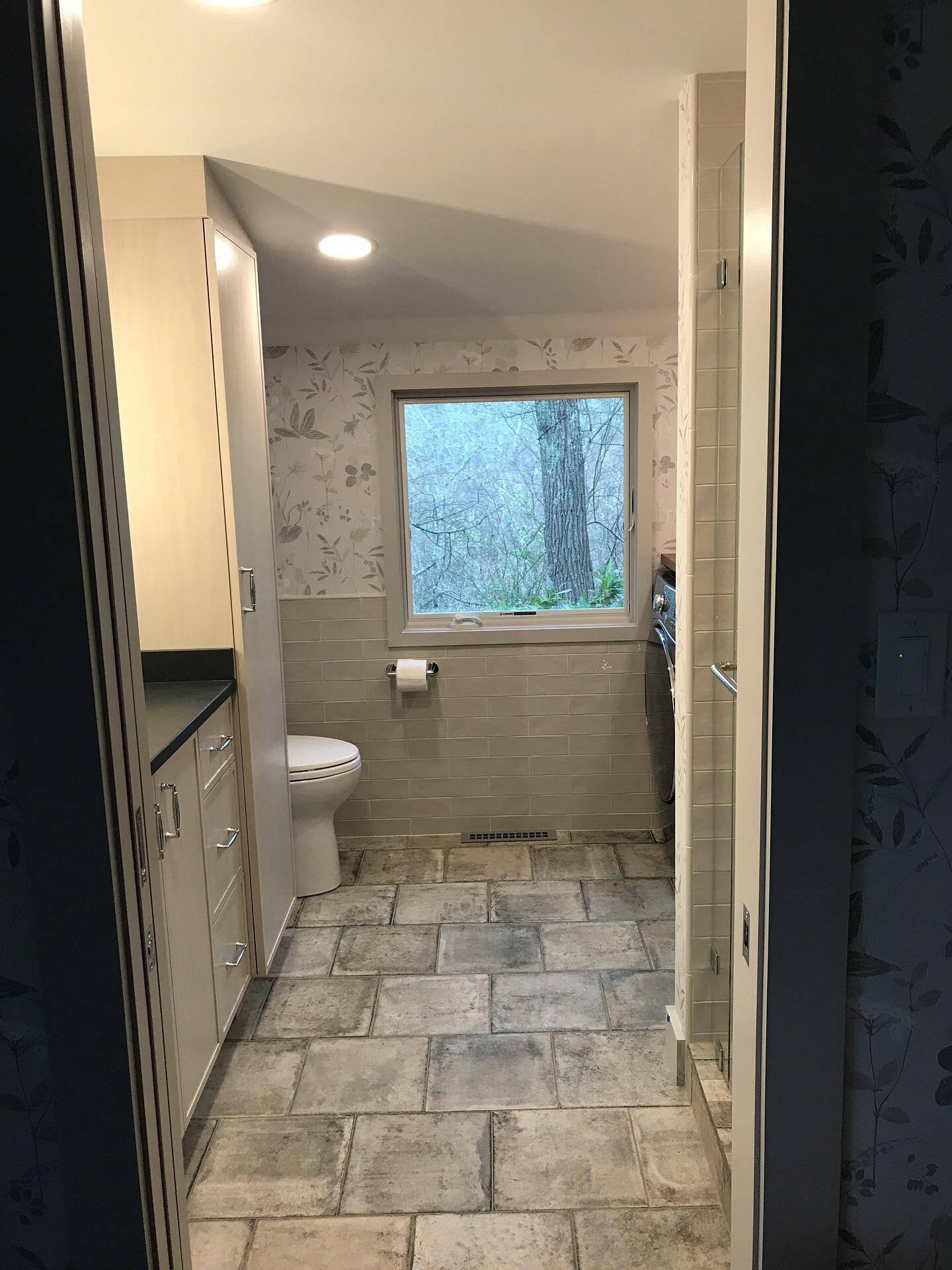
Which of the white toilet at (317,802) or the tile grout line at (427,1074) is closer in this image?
the tile grout line at (427,1074)

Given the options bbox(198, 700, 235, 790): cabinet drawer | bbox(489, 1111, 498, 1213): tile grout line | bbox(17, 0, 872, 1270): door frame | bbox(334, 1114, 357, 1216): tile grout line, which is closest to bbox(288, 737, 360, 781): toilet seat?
bbox(198, 700, 235, 790): cabinet drawer

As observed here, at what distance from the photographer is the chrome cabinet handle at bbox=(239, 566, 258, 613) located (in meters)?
2.62

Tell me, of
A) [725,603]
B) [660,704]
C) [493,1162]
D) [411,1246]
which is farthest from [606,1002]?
[660,704]

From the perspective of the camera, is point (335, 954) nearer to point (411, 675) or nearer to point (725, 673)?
point (411, 675)

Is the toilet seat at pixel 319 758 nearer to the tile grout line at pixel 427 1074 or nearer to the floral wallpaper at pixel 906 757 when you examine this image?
the tile grout line at pixel 427 1074

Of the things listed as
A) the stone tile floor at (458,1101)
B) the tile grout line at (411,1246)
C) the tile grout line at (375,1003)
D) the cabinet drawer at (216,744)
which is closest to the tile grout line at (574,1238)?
the stone tile floor at (458,1101)

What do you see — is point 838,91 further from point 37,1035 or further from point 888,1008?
point 37,1035

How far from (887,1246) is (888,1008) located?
29cm

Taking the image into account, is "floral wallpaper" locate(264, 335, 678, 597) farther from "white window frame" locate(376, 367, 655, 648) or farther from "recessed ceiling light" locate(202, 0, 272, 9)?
"recessed ceiling light" locate(202, 0, 272, 9)

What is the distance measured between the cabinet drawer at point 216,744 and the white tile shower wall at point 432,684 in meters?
1.43

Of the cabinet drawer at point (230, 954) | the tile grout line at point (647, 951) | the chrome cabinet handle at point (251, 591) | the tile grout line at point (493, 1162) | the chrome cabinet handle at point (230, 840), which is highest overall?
the chrome cabinet handle at point (251, 591)

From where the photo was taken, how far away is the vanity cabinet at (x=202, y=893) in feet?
6.57

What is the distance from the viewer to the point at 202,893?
2.23 meters

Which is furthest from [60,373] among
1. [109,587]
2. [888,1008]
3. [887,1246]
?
[887,1246]
